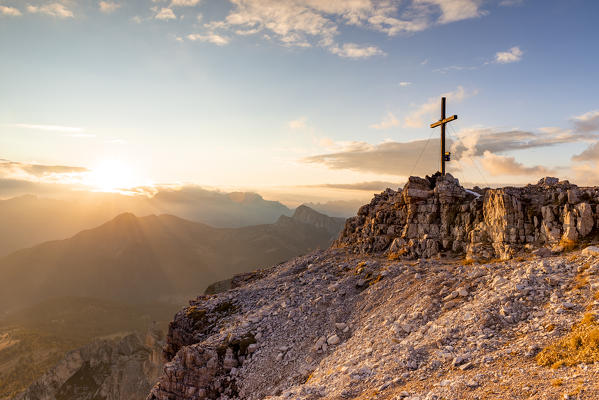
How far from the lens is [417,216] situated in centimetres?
3281

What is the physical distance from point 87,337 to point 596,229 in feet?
611

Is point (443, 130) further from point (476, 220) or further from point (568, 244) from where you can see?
point (568, 244)

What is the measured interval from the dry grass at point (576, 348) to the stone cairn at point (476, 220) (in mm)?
10622

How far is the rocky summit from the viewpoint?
11953 millimetres

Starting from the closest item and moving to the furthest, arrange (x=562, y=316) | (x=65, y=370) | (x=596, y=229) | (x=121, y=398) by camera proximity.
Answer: (x=562, y=316) → (x=596, y=229) → (x=121, y=398) → (x=65, y=370)

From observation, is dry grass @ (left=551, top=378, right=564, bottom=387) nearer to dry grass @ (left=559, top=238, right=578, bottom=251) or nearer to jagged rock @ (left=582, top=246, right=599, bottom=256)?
jagged rock @ (left=582, top=246, right=599, bottom=256)

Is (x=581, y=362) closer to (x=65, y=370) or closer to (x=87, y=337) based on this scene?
(x=65, y=370)

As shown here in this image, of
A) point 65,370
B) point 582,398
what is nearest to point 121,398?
point 65,370

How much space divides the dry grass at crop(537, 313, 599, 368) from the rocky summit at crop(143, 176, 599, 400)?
47 millimetres

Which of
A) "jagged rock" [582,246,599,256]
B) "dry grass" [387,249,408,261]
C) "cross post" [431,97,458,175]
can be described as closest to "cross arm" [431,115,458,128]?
"cross post" [431,97,458,175]

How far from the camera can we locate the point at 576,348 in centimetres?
1127

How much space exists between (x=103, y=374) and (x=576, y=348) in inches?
3920

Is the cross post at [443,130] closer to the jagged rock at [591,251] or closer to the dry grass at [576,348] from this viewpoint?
the jagged rock at [591,251]

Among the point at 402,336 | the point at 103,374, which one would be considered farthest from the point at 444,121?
the point at 103,374
